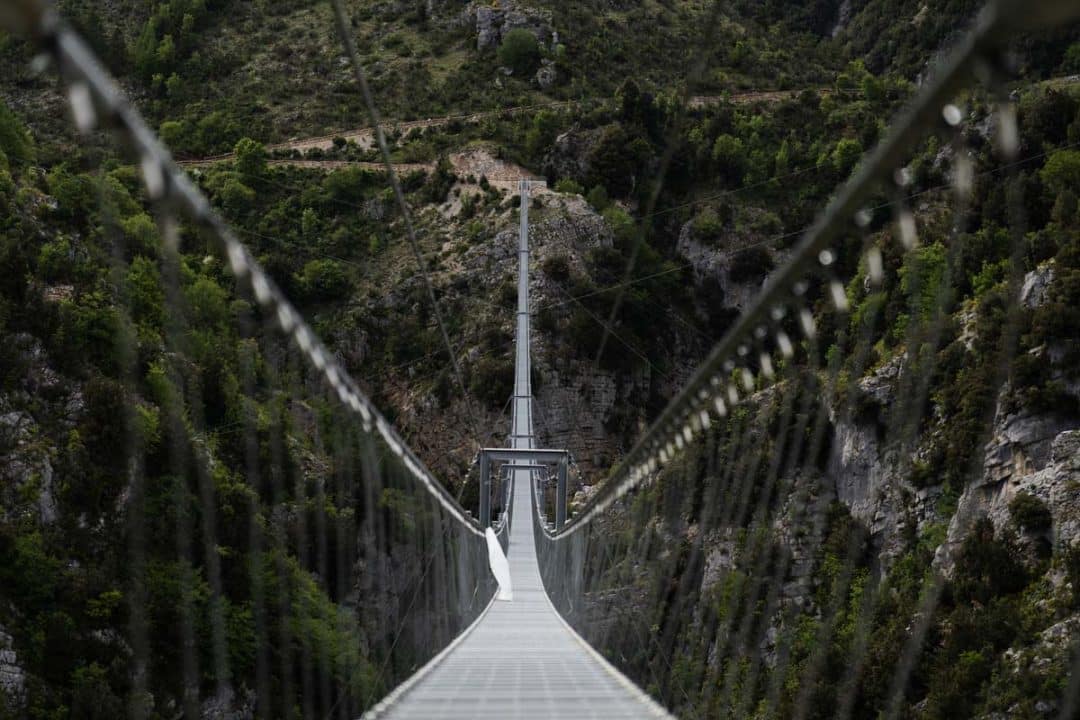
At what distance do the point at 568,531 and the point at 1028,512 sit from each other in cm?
420

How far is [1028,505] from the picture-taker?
938 centimetres

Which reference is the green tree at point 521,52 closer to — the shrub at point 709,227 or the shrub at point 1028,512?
the shrub at point 709,227

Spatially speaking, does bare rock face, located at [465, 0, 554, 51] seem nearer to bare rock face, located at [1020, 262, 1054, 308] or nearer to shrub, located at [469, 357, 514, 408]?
shrub, located at [469, 357, 514, 408]

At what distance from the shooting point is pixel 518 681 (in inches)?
196

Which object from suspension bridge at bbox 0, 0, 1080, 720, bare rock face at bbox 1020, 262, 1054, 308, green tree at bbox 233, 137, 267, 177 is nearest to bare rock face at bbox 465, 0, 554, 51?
green tree at bbox 233, 137, 267, 177

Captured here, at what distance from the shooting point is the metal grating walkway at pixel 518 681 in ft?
13.3

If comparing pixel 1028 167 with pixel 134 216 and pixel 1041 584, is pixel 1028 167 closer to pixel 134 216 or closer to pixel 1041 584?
pixel 1041 584

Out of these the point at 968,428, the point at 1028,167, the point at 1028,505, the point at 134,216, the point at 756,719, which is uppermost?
the point at 134,216

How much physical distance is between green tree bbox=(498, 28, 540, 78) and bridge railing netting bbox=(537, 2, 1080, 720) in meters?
30.7

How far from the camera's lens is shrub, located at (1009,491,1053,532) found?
9250mm

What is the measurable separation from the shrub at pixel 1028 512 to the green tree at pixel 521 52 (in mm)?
39324

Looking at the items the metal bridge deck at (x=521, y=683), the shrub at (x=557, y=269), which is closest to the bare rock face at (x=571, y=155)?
the shrub at (x=557, y=269)

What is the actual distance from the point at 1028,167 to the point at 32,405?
12173 mm

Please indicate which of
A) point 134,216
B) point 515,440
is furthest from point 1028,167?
point 134,216
